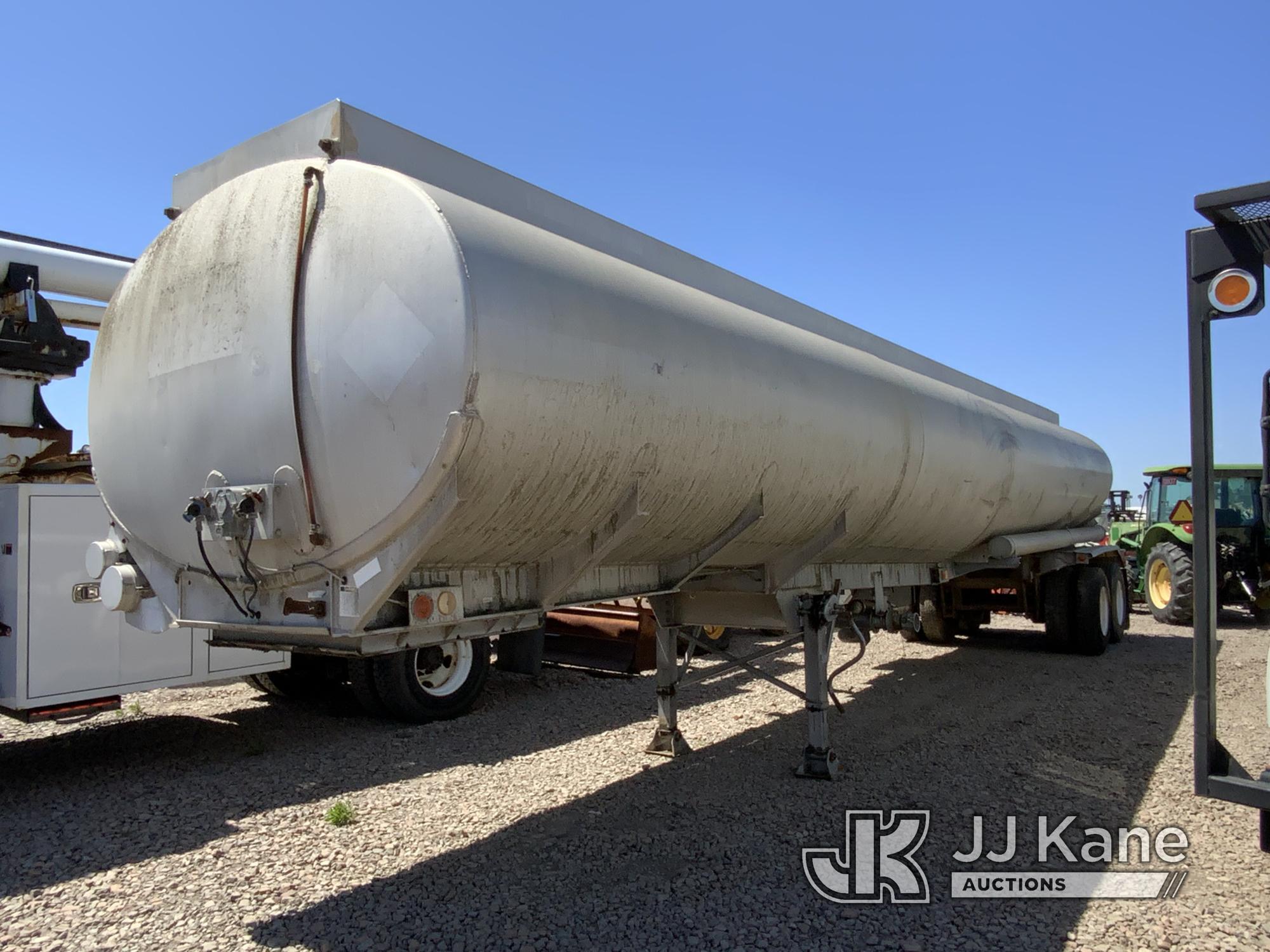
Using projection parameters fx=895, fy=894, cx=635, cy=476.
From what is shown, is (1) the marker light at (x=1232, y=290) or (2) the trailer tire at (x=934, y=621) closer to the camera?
(1) the marker light at (x=1232, y=290)

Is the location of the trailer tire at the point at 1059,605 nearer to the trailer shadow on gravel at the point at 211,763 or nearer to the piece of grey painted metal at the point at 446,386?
the trailer shadow on gravel at the point at 211,763

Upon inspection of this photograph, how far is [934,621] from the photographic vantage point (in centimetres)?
1134

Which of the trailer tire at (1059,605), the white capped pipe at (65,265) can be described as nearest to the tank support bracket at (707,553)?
the white capped pipe at (65,265)

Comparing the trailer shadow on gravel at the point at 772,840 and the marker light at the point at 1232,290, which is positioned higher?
Answer: the marker light at the point at 1232,290

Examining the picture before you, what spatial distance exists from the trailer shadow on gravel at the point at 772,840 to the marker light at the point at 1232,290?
2.49 m

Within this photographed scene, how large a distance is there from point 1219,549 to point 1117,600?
122 inches

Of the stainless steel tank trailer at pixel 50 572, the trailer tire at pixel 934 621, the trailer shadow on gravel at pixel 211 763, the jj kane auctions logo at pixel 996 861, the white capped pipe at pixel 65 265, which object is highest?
the white capped pipe at pixel 65 265

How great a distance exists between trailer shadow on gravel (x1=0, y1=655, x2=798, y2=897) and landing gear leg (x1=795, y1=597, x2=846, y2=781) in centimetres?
135

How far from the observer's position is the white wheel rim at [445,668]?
745 cm

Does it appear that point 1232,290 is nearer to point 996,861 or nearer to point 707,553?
point 707,553

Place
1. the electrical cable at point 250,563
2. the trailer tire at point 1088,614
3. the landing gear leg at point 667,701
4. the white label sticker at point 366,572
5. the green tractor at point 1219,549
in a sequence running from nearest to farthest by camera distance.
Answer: the white label sticker at point 366,572, the electrical cable at point 250,563, the landing gear leg at point 667,701, the trailer tire at point 1088,614, the green tractor at point 1219,549

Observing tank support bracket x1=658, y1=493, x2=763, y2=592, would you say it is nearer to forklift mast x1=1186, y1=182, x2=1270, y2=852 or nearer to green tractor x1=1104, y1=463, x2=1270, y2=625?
forklift mast x1=1186, y1=182, x2=1270, y2=852

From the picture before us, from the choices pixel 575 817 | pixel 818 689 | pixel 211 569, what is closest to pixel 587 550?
pixel 211 569

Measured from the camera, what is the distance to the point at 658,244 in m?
4.58
